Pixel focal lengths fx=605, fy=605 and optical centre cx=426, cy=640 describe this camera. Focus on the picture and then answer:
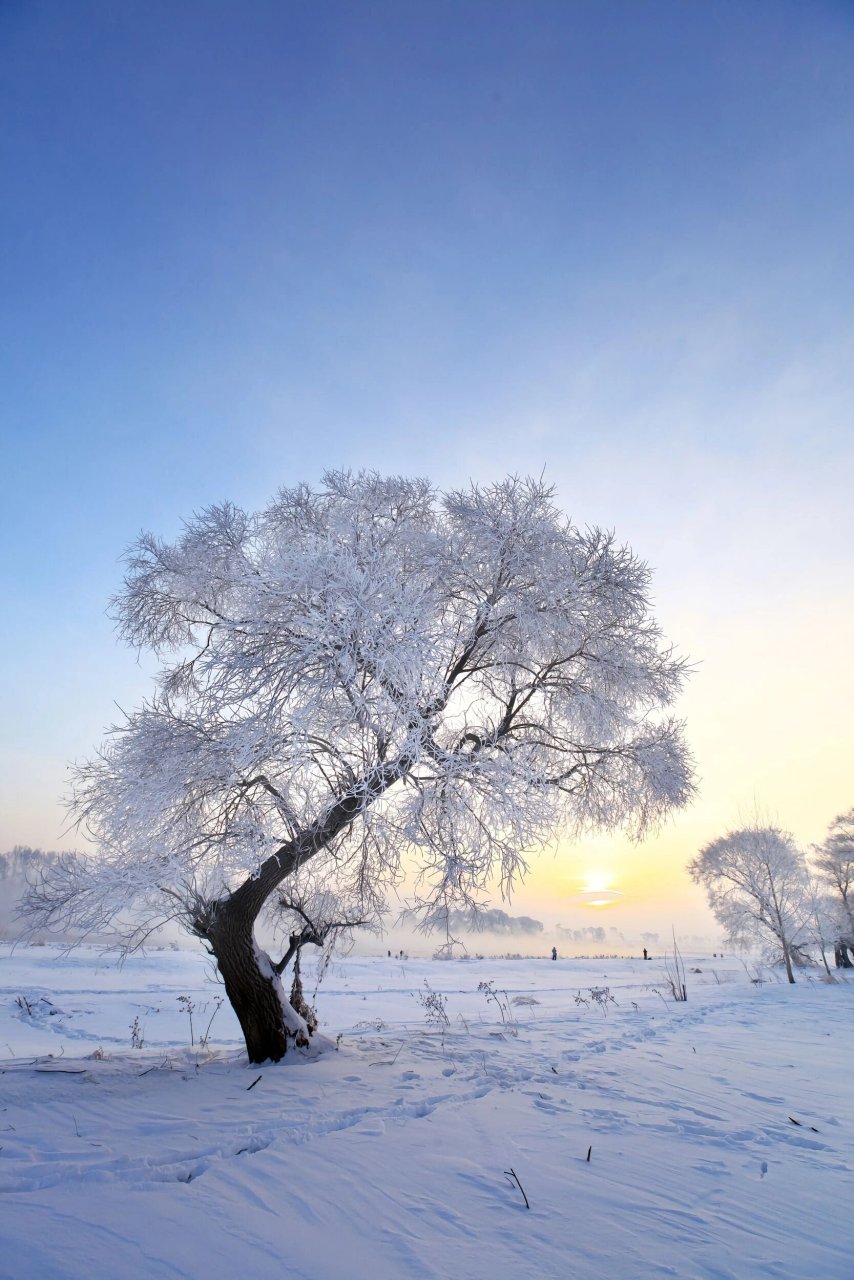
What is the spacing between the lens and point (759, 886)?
3005cm

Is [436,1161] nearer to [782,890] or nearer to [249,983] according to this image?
[249,983]

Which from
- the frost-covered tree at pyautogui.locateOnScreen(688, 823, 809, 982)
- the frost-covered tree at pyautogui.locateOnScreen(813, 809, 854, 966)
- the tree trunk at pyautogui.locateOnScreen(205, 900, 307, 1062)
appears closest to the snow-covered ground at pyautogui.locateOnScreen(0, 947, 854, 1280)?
the tree trunk at pyautogui.locateOnScreen(205, 900, 307, 1062)

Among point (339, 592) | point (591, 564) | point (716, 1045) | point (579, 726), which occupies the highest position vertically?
point (591, 564)

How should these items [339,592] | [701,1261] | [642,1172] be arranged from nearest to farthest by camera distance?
1. [701,1261]
2. [642,1172]
3. [339,592]

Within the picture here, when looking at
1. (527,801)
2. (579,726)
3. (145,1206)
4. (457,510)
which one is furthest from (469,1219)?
(457,510)

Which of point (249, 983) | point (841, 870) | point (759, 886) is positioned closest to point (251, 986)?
point (249, 983)

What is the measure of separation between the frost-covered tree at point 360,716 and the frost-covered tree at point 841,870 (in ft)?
118

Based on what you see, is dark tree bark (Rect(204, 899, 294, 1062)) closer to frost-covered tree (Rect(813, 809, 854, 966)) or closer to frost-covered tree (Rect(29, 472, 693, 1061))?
frost-covered tree (Rect(29, 472, 693, 1061))

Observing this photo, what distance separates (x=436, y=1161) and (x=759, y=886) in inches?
1257

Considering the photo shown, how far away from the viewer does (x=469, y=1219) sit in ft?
10.8

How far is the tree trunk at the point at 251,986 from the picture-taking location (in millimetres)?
7891

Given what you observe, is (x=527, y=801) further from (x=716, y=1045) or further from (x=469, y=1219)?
(x=716, y=1045)

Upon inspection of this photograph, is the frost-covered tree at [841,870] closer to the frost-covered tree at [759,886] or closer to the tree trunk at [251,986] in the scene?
the frost-covered tree at [759,886]

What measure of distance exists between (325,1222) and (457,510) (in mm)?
7599
